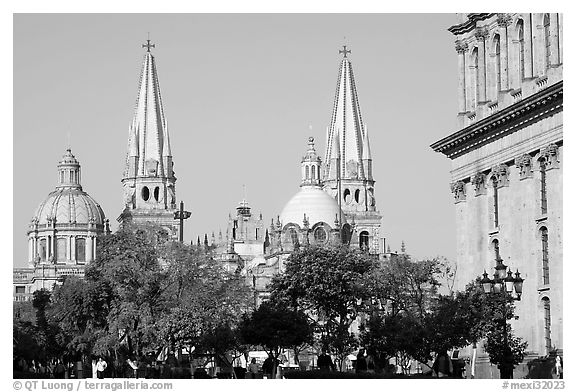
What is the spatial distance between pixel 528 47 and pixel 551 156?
21.3ft

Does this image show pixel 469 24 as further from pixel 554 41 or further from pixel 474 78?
pixel 554 41

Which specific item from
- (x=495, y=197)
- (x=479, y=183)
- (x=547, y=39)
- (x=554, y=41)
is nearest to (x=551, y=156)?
(x=554, y=41)

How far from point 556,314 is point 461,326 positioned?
13.2ft

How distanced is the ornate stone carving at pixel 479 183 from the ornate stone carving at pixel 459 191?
2.34 meters

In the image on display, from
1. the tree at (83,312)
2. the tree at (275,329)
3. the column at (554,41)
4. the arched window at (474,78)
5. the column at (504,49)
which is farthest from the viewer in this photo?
the tree at (275,329)

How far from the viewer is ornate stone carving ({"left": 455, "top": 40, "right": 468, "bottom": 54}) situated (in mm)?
84250

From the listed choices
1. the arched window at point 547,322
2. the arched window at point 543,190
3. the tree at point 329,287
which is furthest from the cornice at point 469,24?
the tree at point 329,287

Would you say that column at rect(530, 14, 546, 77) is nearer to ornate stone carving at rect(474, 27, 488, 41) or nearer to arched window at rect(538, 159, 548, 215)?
arched window at rect(538, 159, 548, 215)

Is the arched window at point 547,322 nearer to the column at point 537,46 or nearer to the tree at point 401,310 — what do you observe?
the tree at point 401,310

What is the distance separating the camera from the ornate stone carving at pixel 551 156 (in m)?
71.0

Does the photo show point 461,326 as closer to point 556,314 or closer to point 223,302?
point 556,314

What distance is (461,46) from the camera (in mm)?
84500

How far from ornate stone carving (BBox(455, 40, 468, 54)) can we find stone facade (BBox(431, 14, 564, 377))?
2.0 inches
